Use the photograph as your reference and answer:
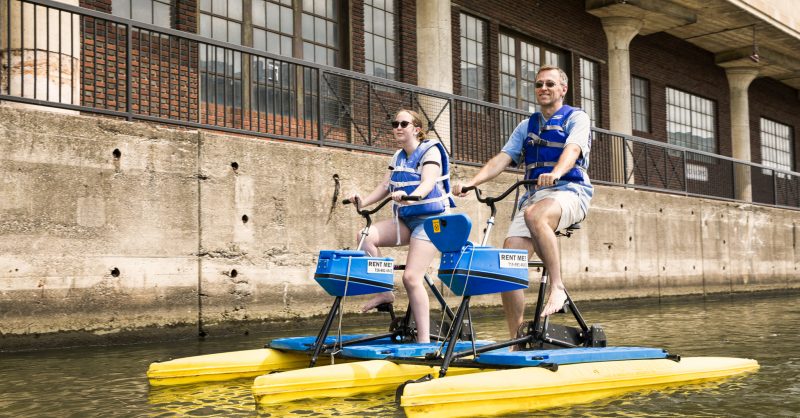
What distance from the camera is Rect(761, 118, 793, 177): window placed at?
32719 mm

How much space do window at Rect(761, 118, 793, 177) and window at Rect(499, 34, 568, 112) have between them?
13.5 metres

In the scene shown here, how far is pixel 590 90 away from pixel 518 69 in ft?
11.1

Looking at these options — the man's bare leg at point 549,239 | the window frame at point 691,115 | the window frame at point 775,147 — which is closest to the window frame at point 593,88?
the window frame at point 691,115

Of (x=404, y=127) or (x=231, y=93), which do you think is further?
(x=231, y=93)

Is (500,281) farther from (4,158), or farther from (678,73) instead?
(678,73)

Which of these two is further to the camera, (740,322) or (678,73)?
(678,73)

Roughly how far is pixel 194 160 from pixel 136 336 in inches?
81.4

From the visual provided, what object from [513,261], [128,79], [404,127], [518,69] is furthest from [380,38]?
[513,261]

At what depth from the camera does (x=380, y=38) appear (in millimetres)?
18031

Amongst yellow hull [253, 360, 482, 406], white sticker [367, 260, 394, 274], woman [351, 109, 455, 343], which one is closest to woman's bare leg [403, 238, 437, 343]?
woman [351, 109, 455, 343]

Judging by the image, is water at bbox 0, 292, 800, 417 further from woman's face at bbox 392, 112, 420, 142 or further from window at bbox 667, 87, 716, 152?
window at bbox 667, 87, 716, 152

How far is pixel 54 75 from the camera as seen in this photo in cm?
1011

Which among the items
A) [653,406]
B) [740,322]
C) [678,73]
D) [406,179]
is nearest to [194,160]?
[406,179]

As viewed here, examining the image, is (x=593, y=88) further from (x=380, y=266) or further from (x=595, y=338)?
(x=380, y=266)
